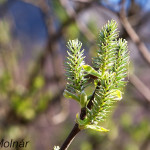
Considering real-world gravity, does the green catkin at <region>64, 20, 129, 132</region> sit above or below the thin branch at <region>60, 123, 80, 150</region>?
above

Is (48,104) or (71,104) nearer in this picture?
(48,104)

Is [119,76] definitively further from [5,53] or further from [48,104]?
[5,53]

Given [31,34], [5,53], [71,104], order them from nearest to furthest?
[5,53] → [71,104] → [31,34]

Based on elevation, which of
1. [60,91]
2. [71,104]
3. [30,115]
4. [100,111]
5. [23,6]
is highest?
[23,6]

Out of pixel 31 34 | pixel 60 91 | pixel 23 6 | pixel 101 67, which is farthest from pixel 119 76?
pixel 31 34

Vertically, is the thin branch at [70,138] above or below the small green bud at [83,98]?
below

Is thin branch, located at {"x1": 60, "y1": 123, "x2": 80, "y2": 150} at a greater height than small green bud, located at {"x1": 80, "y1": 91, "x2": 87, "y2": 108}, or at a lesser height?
lesser

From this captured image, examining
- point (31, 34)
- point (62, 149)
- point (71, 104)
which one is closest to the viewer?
point (62, 149)

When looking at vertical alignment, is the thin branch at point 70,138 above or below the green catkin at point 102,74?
below

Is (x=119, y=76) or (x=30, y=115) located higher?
(x=119, y=76)

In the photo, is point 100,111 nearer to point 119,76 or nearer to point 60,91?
Result: point 119,76
